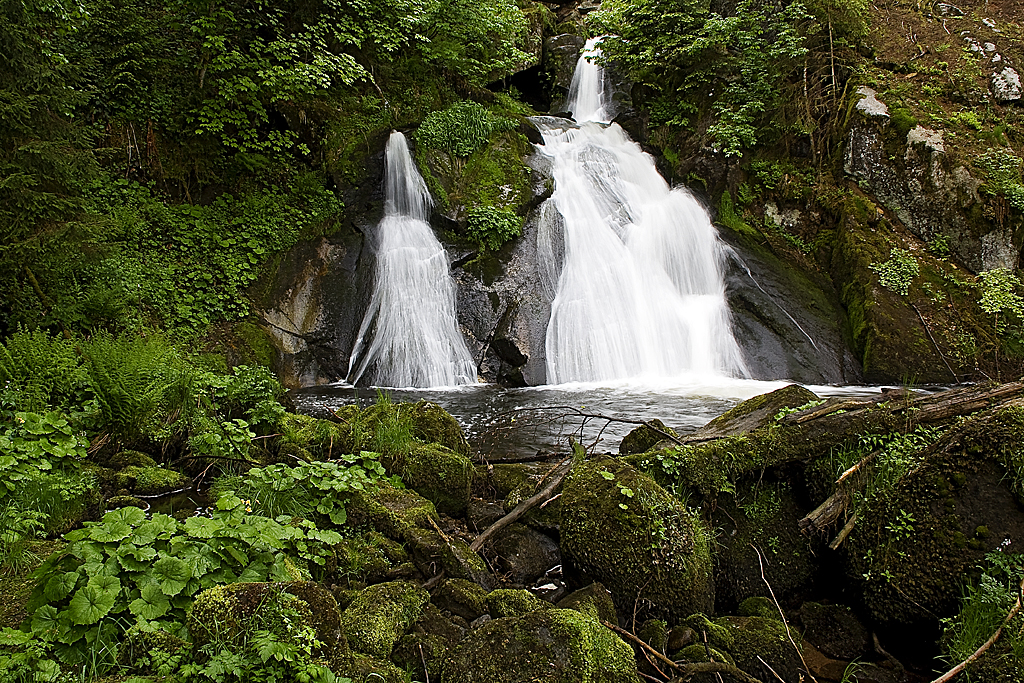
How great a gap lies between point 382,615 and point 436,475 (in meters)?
1.46

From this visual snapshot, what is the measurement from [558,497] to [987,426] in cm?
251

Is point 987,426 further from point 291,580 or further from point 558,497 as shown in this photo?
point 291,580

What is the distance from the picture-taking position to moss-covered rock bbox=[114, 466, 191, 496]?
3.29 m

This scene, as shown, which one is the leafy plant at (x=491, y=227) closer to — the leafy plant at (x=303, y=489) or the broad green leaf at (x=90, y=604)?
the leafy plant at (x=303, y=489)

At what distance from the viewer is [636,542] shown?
10.4ft

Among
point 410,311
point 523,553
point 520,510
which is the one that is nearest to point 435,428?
point 520,510

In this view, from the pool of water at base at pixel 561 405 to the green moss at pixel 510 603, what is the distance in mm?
3170

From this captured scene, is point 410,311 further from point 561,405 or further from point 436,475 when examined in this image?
point 436,475

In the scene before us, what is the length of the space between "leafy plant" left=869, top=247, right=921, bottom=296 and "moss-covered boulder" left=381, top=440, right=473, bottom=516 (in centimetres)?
947

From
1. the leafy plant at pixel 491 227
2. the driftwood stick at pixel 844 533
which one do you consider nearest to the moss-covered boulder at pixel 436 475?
the driftwood stick at pixel 844 533

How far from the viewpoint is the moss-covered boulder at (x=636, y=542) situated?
123 inches

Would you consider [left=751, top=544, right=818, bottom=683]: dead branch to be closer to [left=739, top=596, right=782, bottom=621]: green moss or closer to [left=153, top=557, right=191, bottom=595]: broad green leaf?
[left=739, top=596, right=782, bottom=621]: green moss

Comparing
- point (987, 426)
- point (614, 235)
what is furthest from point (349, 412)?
point (614, 235)

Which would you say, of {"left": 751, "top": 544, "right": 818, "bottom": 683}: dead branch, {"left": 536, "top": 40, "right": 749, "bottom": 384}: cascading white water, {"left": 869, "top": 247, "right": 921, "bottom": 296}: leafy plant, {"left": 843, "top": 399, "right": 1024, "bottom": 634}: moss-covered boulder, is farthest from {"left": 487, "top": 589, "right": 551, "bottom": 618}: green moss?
{"left": 869, "top": 247, "right": 921, "bottom": 296}: leafy plant
